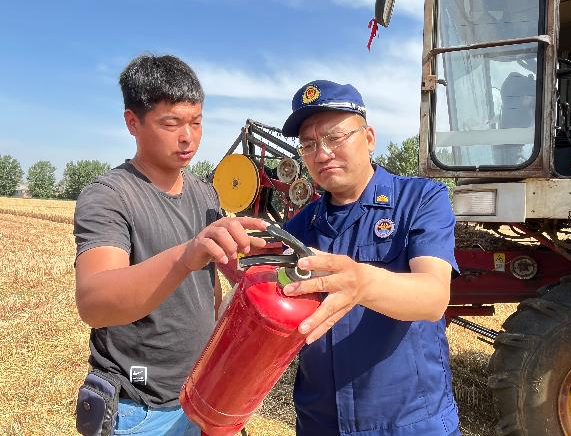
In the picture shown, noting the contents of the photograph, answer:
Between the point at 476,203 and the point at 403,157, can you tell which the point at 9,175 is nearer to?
the point at 403,157

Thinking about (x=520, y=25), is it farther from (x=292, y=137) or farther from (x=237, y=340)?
(x=237, y=340)

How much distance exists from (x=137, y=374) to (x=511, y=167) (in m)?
2.58

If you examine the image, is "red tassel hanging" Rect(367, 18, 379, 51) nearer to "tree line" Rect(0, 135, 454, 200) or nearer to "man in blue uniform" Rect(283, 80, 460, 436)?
"man in blue uniform" Rect(283, 80, 460, 436)

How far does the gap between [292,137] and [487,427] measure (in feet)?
10.0

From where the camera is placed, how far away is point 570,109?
4094 millimetres

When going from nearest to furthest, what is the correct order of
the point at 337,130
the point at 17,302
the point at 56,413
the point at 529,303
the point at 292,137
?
1. the point at 337,130
2. the point at 292,137
3. the point at 529,303
4. the point at 56,413
5. the point at 17,302

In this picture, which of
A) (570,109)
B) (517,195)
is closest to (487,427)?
(517,195)

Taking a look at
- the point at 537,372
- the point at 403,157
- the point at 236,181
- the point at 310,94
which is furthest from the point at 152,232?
the point at 403,157

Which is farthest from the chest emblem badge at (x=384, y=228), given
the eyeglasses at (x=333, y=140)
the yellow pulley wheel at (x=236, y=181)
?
the yellow pulley wheel at (x=236, y=181)

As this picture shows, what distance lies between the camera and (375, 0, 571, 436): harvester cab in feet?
10.2

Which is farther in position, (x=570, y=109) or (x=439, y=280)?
(x=570, y=109)

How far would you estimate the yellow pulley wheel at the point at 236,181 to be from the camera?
665cm

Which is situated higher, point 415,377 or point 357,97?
point 357,97

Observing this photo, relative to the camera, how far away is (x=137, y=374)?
170 centimetres
